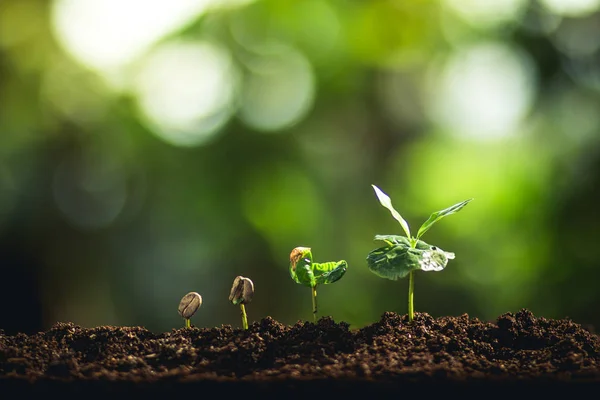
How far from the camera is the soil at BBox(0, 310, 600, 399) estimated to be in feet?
2.94

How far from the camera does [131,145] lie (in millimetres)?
5574

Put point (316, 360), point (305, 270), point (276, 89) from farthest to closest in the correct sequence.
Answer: point (276, 89) < point (305, 270) < point (316, 360)

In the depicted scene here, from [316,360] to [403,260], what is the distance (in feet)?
0.86

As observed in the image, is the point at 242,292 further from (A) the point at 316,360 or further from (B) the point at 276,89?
(B) the point at 276,89

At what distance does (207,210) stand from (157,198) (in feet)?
1.50

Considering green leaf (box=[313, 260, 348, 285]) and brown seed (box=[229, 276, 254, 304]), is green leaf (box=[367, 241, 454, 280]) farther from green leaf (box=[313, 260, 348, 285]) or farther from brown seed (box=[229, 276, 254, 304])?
brown seed (box=[229, 276, 254, 304])

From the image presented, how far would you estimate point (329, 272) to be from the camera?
1252mm

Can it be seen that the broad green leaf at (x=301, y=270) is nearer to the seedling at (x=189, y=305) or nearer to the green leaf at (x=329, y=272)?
the green leaf at (x=329, y=272)

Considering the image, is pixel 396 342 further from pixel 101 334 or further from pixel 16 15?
pixel 16 15

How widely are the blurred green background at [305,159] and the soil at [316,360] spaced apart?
149 inches

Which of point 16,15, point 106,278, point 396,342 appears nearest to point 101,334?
point 396,342

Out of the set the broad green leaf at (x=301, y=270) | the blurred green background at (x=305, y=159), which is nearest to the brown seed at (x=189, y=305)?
the broad green leaf at (x=301, y=270)

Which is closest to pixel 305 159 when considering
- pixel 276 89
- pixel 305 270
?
pixel 276 89

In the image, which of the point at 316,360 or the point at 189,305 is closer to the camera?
the point at 316,360
